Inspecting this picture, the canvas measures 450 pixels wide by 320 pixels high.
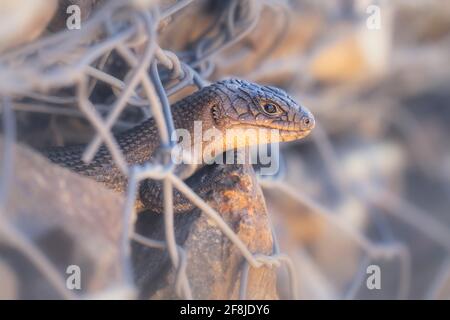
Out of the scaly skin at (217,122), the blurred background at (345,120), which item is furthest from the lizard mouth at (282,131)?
the blurred background at (345,120)

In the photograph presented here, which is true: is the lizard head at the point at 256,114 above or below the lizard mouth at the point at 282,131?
above

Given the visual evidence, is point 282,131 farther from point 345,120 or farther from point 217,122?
point 345,120

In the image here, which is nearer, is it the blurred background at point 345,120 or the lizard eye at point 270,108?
the lizard eye at point 270,108

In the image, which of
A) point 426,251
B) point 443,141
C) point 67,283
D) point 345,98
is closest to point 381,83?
point 345,98

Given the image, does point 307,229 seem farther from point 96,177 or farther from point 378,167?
point 96,177

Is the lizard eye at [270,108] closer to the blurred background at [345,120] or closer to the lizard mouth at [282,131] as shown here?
the lizard mouth at [282,131]

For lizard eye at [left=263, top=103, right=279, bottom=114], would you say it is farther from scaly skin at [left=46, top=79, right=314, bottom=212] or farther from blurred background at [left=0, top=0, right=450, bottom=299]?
blurred background at [left=0, top=0, right=450, bottom=299]

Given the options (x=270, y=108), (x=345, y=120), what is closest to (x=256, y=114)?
(x=270, y=108)
